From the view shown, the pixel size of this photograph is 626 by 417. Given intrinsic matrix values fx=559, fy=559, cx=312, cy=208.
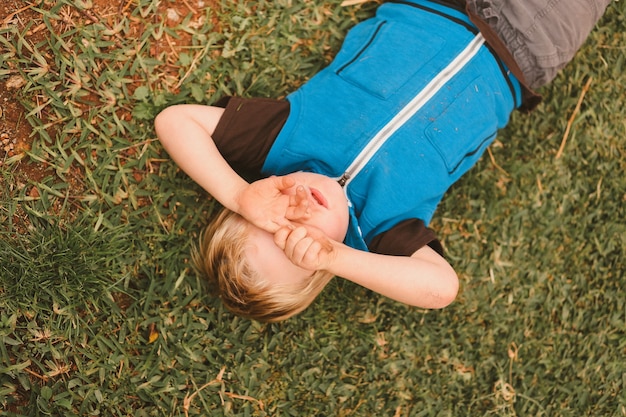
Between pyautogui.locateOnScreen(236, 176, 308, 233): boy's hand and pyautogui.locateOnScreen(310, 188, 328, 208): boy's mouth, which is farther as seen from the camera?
pyautogui.locateOnScreen(310, 188, 328, 208): boy's mouth

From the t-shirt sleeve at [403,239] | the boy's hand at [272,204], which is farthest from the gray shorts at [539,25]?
the boy's hand at [272,204]

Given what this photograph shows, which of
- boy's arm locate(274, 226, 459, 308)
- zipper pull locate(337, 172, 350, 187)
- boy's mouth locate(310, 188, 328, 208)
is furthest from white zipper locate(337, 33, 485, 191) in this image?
boy's arm locate(274, 226, 459, 308)

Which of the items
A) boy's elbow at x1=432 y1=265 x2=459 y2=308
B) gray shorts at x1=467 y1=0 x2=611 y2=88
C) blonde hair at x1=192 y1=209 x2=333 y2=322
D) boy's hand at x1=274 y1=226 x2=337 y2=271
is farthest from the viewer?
gray shorts at x1=467 y1=0 x2=611 y2=88

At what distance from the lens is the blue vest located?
2227mm

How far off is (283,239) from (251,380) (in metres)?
0.86

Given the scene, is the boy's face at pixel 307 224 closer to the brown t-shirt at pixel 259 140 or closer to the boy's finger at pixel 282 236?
the boy's finger at pixel 282 236

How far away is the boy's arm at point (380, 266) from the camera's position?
191 cm

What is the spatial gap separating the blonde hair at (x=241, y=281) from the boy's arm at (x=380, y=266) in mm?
156

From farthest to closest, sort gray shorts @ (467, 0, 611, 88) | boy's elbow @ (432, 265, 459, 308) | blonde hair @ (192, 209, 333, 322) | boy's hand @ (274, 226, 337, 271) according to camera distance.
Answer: gray shorts @ (467, 0, 611, 88)
boy's elbow @ (432, 265, 459, 308)
blonde hair @ (192, 209, 333, 322)
boy's hand @ (274, 226, 337, 271)

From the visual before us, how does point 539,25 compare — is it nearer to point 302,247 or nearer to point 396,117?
point 396,117

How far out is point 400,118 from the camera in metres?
2.24

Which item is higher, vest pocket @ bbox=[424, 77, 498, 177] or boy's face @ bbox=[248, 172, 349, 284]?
vest pocket @ bbox=[424, 77, 498, 177]

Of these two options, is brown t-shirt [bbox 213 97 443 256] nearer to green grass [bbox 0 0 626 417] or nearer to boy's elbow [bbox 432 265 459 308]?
boy's elbow [bbox 432 265 459 308]

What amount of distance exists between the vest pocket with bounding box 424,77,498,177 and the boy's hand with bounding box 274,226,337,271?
695mm
